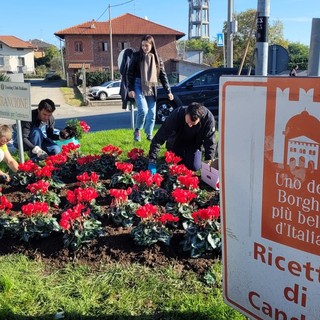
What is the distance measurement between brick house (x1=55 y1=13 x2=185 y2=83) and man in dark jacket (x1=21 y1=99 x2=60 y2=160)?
135 feet

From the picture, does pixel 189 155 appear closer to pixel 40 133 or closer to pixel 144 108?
pixel 144 108

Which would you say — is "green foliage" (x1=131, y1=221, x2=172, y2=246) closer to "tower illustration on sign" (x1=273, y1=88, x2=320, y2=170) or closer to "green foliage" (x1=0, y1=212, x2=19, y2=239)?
"green foliage" (x1=0, y1=212, x2=19, y2=239)

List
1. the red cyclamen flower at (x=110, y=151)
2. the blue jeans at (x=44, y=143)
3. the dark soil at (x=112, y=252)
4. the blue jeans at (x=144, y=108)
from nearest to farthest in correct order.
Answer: the dark soil at (x=112, y=252) < the red cyclamen flower at (x=110, y=151) < the blue jeans at (x=44, y=143) < the blue jeans at (x=144, y=108)

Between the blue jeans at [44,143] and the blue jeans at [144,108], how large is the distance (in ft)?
4.67

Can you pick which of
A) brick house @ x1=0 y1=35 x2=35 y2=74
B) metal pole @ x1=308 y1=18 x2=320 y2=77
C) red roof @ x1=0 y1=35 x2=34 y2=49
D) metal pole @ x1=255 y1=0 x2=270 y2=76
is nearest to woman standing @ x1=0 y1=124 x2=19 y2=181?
metal pole @ x1=255 y1=0 x2=270 y2=76

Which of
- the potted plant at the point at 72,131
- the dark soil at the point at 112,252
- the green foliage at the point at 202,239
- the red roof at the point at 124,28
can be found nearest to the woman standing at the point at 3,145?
the potted plant at the point at 72,131

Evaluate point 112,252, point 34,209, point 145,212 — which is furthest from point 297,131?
point 34,209

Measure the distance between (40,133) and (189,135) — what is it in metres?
2.26

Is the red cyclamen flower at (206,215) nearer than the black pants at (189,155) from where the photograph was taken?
Yes

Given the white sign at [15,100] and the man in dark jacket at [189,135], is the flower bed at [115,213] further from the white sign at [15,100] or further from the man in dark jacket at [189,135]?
the white sign at [15,100]

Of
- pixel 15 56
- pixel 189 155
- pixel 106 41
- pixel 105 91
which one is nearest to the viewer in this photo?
pixel 189 155

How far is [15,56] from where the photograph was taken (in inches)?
3041

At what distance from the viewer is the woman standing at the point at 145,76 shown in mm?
6457

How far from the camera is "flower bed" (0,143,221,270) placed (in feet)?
10.4
